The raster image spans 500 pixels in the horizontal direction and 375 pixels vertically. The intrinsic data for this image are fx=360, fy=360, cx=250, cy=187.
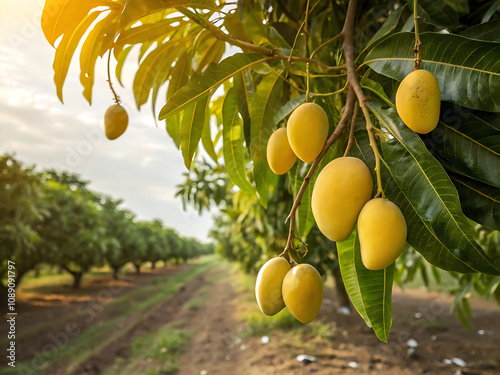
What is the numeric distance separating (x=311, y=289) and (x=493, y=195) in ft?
1.21

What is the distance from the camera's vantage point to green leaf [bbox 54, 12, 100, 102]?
2.76ft

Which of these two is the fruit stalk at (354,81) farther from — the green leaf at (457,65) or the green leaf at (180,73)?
the green leaf at (180,73)

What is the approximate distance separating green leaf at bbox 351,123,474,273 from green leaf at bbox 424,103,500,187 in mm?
109

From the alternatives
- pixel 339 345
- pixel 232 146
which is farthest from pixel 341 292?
pixel 232 146

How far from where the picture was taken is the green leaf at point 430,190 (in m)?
0.53

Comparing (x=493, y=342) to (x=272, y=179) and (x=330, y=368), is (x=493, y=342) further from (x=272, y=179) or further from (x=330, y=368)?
(x=272, y=179)

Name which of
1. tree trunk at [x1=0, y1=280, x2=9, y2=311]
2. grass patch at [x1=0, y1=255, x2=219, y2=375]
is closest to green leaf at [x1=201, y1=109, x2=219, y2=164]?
grass patch at [x1=0, y1=255, x2=219, y2=375]

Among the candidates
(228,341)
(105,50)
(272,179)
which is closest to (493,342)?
(228,341)

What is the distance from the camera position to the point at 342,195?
524mm

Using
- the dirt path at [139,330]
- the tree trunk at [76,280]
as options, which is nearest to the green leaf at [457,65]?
the dirt path at [139,330]

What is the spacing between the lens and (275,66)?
3.43 ft

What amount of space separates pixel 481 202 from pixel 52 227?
13.7 meters

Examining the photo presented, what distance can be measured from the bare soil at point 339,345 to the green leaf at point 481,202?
13.6 ft

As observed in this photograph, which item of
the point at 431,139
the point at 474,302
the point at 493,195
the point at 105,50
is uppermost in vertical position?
the point at 105,50
